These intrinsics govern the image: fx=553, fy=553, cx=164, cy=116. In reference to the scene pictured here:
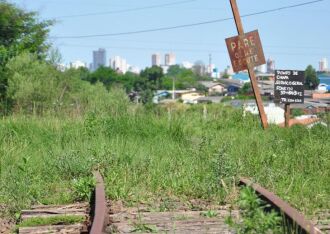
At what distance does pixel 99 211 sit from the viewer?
5.07 m

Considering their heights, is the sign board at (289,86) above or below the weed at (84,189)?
above

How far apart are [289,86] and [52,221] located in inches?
474

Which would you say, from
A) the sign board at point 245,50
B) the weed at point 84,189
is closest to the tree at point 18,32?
the sign board at point 245,50

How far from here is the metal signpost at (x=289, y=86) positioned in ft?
52.5

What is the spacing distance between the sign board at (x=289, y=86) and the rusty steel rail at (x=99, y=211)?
1048 centimetres

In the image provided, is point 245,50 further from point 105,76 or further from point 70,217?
point 105,76

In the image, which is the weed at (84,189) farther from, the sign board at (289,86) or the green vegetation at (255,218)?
the sign board at (289,86)

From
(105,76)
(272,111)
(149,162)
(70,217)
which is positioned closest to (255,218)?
(70,217)

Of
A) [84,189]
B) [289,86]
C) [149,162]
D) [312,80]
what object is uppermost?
[312,80]

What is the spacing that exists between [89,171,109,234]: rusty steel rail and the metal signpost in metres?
10.5

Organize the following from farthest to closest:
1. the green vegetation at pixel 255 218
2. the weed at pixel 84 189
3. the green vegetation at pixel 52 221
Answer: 1. the weed at pixel 84 189
2. the green vegetation at pixel 52 221
3. the green vegetation at pixel 255 218

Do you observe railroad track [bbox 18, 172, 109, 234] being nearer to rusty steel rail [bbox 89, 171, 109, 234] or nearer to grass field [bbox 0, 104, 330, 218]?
rusty steel rail [bbox 89, 171, 109, 234]

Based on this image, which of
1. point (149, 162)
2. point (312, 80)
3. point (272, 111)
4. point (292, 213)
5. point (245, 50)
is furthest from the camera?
point (272, 111)

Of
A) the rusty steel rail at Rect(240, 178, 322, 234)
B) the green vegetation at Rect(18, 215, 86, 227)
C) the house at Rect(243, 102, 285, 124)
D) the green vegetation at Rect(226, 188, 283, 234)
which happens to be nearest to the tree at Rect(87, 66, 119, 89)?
the house at Rect(243, 102, 285, 124)
